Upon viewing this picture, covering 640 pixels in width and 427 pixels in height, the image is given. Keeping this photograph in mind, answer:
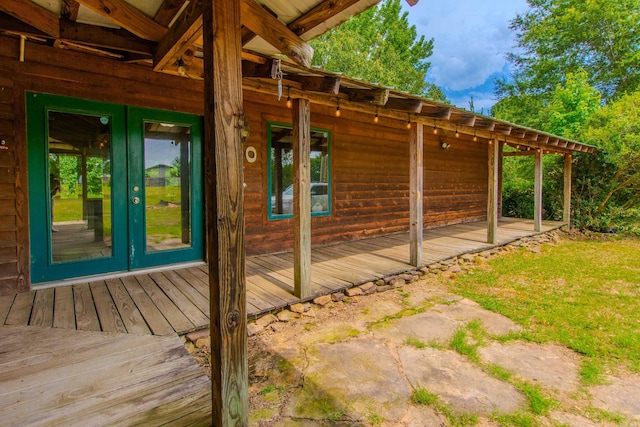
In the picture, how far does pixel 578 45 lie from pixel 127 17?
2109 centimetres

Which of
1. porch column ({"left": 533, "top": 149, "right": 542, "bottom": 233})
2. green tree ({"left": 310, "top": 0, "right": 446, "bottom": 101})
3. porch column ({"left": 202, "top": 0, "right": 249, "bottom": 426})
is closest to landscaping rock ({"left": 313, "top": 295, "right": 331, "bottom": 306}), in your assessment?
porch column ({"left": 202, "top": 0, "right": 249, "bottom": 426})

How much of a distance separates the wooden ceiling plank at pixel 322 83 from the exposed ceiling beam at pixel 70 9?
175cm

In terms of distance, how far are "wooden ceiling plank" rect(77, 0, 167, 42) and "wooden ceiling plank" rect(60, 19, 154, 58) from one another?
339 millimetres

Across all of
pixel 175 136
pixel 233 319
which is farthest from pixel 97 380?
pixel 175 136

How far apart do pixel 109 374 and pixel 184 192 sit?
2668mm

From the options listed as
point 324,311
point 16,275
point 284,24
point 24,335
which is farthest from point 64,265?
point 284,24

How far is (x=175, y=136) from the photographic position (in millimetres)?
4105

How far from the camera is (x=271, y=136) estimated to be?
5.00 metres

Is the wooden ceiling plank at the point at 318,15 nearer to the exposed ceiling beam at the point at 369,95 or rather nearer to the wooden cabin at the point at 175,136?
the wooden cabin at the point at 175,136

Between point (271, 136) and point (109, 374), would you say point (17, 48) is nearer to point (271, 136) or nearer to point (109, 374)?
point (271, 136)

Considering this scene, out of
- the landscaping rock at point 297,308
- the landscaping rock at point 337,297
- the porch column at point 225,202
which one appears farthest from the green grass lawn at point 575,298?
the porch column at point 225,202

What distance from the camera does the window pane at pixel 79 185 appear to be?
3.38 metres

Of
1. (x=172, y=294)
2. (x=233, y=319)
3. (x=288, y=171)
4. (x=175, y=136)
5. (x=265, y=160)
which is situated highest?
(x=175, y=136)

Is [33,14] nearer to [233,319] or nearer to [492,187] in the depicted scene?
[233,319]
